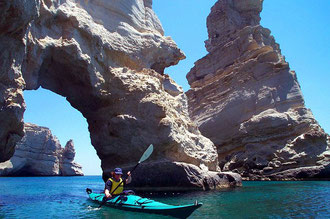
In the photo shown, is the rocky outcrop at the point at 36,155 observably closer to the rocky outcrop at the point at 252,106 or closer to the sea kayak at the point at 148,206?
the rocky outcrop at the point at 252,106

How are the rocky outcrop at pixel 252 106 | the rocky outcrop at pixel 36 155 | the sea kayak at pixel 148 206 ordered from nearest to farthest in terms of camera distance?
the sea kayak at pixel 148 206 < the rocky outcrop at pixel 252 106 < the rocky outcrop at pixel 36 155

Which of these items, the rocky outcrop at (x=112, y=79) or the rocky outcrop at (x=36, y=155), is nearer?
the rocky outcrop at (x=112, y=79)

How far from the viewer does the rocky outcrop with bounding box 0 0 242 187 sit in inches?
625

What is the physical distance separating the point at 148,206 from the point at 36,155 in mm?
65217

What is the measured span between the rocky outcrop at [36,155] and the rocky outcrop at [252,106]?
131 feet

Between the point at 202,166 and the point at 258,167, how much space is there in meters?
14.3

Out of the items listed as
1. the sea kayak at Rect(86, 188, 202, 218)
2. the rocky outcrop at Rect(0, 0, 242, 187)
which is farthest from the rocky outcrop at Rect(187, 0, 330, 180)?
the sea kayak at Rect(86, 188, 202, 218)

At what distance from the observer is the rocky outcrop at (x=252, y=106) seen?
29.9 m

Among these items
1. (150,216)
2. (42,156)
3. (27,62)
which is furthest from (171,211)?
(42,156)

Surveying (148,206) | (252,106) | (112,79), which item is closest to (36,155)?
(252,106)

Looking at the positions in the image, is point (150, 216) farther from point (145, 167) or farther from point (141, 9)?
point (141, 9)

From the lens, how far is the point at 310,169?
92.2 feet

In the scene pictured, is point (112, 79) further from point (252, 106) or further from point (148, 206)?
point (252, 106)

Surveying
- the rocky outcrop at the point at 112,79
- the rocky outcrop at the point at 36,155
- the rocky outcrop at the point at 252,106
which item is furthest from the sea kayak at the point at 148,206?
the rocky outcrop at the point at 36,155
